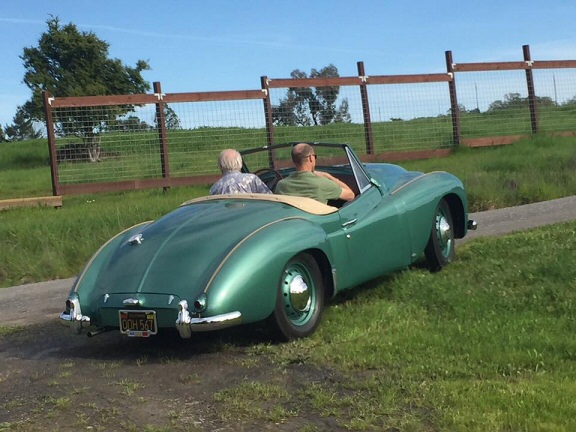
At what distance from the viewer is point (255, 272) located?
4809mm

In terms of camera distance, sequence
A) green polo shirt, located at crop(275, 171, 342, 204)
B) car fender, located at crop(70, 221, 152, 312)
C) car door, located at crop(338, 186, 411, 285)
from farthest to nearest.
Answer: green polo shirt, located at crop(275, 171, 342, 204)
car door, located at crop(338, 186, 411, 285)
car fender, located at crop(70, 221, 152, 312)

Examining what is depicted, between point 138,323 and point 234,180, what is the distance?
1.72 m

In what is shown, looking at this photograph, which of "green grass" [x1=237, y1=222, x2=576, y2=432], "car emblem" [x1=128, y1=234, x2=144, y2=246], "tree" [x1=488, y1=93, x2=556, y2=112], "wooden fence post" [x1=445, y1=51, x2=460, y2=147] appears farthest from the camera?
"tree" [x1=488, y1=93, x2=556, y2=112]

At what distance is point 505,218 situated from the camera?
984 cm

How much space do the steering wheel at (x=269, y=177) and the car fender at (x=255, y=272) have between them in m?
1.46

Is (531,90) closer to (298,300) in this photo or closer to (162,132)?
(162,132)

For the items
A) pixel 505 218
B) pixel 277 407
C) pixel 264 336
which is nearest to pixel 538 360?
pixel 277 407

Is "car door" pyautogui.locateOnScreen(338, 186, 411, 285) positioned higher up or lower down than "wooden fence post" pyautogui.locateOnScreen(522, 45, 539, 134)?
lower down

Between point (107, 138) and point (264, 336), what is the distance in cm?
1006

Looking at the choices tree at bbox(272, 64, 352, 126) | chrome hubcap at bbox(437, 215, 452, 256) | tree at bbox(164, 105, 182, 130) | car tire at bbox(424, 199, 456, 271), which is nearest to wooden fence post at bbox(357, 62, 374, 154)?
tree at bbox(272, 64, 352, 126)

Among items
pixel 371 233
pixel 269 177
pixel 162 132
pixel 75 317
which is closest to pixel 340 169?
pixel 269 177

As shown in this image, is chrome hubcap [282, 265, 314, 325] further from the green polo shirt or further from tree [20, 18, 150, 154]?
tree [20, 18, 150, 154]

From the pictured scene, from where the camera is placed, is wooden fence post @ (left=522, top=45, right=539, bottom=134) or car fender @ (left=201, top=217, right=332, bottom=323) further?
wooden fence post @ (left=522, top=45, right=539, bottom=134)

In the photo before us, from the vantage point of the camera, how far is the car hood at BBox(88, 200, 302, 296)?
483 centimetres
